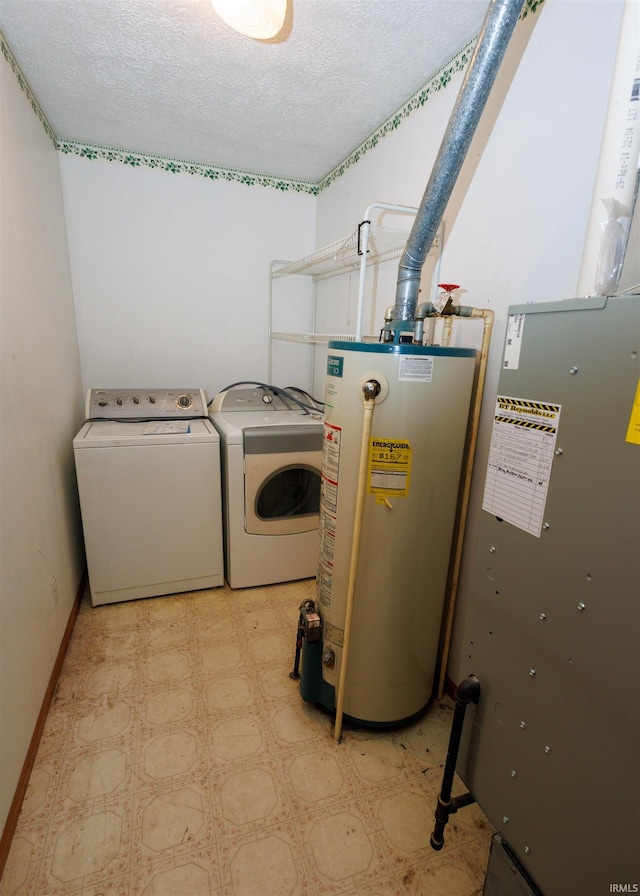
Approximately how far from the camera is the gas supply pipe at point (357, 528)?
1.22 metres

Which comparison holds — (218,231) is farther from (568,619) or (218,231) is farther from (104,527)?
(568,619)

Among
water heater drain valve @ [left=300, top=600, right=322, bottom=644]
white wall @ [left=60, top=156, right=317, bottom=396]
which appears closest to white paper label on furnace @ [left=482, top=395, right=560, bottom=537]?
water heater drain valve @ [left=300, top=600, right=322, bottom=644]

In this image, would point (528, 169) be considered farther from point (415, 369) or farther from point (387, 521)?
point (387, 521)

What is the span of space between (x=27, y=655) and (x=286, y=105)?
7.93 feet

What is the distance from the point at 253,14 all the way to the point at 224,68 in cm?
64

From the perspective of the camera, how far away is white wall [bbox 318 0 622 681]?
1104 millimetres

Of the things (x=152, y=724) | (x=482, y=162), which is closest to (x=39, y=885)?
(x=152, y=724)

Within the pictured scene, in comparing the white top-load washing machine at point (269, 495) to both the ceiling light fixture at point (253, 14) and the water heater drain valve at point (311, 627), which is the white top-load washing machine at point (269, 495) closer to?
the water heater drain valve at point (311, 627)

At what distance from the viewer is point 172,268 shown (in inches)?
108

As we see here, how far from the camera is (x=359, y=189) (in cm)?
231

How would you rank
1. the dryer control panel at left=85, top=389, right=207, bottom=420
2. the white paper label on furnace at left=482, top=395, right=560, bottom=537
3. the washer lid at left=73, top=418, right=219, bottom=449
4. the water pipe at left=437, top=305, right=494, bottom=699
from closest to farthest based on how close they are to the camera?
the white paper label on furnace at left=482, top=395, right=560, bottom=537
the water pipe at left=437, top=305, right=494, bottom=699
the washer lid at left=73, top=418, right=219, bottom=449
the dryer control panel at left=85, top=389, right=207, bottom=420

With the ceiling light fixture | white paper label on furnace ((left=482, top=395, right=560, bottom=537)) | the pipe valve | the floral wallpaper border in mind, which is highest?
the floral wallpaper border

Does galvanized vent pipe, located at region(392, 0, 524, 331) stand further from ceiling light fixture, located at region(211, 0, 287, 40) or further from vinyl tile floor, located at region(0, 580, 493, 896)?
vinyl tile floor, located at region(0, 580, 493, 896)

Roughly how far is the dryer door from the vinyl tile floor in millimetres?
646
